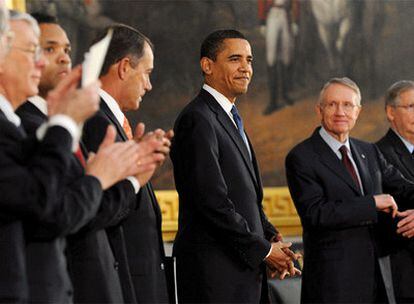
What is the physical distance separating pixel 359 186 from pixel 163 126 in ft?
14.0

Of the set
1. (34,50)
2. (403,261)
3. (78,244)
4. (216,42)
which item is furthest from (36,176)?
(403,261)

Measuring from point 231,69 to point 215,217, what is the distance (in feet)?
3.26

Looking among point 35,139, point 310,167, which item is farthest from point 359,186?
point 35,139

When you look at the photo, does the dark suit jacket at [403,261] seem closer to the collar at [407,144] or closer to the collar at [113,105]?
the collar at [407,144]

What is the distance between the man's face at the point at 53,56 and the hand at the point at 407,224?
267 cm

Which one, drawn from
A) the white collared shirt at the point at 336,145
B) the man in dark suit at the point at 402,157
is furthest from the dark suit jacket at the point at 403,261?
the white collared shirt at the point at 336,145

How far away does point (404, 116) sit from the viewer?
721cm

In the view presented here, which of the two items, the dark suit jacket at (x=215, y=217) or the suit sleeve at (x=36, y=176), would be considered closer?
the suit sleeve at (x=36, y=176)

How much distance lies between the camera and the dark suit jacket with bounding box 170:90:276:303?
5355 millimetres

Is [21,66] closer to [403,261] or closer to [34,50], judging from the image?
[34,50]

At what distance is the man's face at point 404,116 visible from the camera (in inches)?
283

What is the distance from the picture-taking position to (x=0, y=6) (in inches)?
138

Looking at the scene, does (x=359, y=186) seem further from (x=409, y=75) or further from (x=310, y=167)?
(x=409, y=75)

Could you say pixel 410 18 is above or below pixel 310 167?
above
